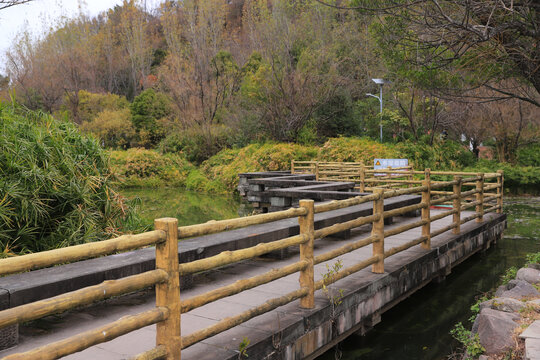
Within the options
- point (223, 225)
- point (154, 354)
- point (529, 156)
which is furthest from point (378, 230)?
point (529, 156)

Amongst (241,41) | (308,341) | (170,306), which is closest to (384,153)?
(308,341)

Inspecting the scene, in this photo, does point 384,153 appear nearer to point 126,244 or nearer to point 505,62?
point 505,62

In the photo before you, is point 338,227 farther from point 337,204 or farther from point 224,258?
point 224,258

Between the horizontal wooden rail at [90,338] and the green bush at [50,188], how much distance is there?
12.1 ft

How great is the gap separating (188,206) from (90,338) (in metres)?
17.1

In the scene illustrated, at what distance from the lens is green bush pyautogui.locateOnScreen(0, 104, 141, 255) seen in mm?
6332

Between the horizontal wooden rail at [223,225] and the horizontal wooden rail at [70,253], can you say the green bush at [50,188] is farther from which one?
the horizontal wooden rail at [70,253]

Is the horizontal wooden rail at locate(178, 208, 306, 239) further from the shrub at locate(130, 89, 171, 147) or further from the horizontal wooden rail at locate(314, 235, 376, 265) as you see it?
the shrub at locate(130, 89, 171, 147)

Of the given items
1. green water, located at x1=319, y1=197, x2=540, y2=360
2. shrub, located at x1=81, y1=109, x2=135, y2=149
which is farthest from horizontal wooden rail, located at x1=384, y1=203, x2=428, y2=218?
shrub, located at x1=81, y1=109, x2=135, y2=149

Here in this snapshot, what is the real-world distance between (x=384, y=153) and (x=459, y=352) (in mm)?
16548

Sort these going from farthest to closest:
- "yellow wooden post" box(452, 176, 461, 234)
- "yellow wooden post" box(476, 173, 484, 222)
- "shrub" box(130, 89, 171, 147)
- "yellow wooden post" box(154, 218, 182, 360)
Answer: "shrub" box(130, 89, 171, 147), "yellow wooden post" box(476, 173, 484, 222), "yellow wooden post" box(452, 176, 461, 234), "yellow wooden post" box(154, 218, 182, 360)

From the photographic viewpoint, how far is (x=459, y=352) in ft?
19.2

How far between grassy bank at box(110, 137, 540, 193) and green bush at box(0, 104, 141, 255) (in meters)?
11.6

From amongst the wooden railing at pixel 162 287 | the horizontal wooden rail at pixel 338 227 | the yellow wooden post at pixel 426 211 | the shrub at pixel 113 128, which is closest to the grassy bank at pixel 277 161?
the shrub at pixel 113 128
